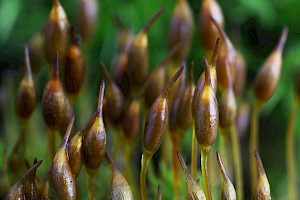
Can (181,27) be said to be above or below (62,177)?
above

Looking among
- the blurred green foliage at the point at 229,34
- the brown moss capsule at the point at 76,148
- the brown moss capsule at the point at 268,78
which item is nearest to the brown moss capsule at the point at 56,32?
the brown moss capsule at the point at 76,148

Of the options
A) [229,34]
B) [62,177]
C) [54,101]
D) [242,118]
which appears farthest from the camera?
[229,34]

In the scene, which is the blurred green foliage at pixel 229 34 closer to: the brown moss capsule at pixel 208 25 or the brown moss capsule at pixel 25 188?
the brown moss capsule at pixel 208 25

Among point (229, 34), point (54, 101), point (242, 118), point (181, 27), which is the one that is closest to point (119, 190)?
point (54, 101)

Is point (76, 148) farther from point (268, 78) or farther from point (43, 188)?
point (268, 78)

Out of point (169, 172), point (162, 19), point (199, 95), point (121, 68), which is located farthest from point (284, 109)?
point (199, 95)

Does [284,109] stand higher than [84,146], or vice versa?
[284,109]

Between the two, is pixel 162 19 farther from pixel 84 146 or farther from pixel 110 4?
pixel 84 146
